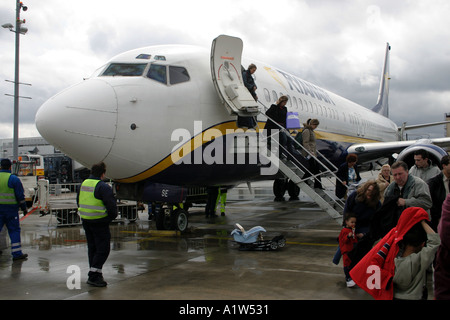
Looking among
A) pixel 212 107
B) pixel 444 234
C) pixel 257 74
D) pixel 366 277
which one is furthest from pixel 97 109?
pixel 444 234

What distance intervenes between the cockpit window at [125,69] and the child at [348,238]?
5.36 m

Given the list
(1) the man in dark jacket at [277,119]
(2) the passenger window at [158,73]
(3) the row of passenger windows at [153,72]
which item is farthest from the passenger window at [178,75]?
(1) the man in dark jacket at [277,119]

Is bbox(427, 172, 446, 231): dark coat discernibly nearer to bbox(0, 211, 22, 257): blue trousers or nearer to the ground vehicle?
the ground vehicle

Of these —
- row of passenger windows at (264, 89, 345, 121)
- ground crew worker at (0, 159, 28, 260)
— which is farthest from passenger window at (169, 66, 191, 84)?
ground crew worker at (0, 159, 28, 260)

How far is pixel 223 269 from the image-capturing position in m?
6.43

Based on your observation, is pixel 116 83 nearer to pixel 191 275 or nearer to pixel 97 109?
pixel 97 109

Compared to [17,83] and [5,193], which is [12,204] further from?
[17,83]

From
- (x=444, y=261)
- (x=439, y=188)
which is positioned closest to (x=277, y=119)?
(x=439, y=188)

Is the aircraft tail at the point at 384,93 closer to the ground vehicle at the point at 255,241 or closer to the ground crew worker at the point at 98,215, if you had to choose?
the ground vehicle at the point at 255,241

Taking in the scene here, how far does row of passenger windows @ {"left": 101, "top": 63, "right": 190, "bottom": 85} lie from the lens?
8727 millimetres

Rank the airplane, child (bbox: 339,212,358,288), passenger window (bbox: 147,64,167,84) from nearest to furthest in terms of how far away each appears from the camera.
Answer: child (bbox: 339,212,358,288)
the airplane
passenger window (bbox: 147,64,167,84)

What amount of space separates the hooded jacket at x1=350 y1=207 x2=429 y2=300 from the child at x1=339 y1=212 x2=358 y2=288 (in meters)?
1.55

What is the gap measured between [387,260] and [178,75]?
6409 millimetres

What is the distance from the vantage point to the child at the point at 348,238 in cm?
537
